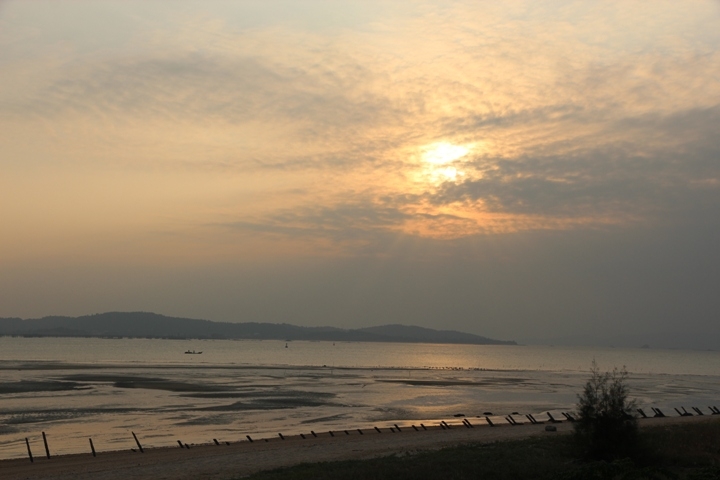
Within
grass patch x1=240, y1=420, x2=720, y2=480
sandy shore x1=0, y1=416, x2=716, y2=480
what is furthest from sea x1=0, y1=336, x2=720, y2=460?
grass patch x1=240, y1=420, x2=720, y2=480

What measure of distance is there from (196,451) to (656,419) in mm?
29737

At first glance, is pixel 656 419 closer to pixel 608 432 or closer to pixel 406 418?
pixel 406 418

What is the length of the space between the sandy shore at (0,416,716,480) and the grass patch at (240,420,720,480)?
330cm

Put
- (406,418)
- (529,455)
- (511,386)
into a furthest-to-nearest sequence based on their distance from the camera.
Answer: (511,386), (406,418), (529,455)

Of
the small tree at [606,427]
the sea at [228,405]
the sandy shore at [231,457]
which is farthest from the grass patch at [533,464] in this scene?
the sea at [228,405]

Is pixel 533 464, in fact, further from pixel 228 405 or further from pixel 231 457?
pixel 228 405

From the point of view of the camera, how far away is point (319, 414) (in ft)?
167

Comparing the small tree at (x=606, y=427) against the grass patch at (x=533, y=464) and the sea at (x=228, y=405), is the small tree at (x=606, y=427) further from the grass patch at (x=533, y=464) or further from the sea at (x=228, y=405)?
the sea at (x=228, y=405)

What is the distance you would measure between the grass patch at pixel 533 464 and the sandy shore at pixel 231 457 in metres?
3.30

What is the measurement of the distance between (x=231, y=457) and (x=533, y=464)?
13.3 metres

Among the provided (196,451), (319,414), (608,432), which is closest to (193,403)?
(319,414)

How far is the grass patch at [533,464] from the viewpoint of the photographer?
19.8 metres

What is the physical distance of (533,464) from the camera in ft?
71.4

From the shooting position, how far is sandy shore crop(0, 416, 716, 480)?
25.4m
